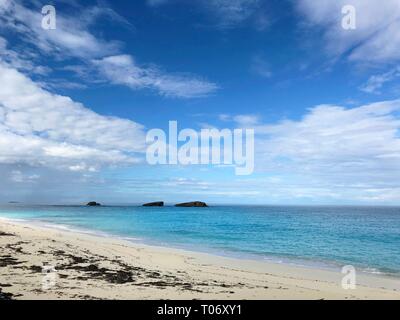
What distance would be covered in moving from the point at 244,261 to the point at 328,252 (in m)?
13.0

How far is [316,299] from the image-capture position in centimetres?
1401

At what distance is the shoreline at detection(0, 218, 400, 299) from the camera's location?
44.5 feet

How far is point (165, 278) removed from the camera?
17125 mm

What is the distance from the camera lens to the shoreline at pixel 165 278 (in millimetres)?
13562
